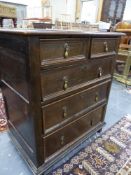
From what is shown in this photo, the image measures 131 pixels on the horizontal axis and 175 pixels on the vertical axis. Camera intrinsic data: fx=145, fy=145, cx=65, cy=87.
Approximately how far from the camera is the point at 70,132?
1188 millimetres

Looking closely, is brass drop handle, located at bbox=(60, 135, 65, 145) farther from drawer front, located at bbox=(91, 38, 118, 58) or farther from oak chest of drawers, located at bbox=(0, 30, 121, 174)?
drawer front, located at bbox=(91, 38, 118, 58)

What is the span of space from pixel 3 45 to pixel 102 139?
1253 mm

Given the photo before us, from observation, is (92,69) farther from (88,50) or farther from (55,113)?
(55,113)

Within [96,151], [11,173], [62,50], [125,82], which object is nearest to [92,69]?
[62,50]

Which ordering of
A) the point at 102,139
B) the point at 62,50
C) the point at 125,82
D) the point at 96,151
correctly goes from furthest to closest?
the point at 125,82 < the point at 102,139 < the point at 96,151 < the point at 62,50

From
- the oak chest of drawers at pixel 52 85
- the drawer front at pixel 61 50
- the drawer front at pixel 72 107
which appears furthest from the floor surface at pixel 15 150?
the drawer front at pixel 61 50

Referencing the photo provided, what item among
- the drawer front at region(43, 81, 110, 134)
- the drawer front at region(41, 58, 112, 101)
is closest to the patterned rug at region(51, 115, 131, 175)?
the drawer front at region(43, 81, 110, 134)

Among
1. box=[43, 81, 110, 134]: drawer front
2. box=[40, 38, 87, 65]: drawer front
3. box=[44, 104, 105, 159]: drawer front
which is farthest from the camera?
box=[44, 104, 105, 159]: drawer front

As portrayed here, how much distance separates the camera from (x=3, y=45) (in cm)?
91

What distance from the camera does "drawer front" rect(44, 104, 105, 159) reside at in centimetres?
105

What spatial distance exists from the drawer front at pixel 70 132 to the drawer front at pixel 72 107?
79 mm

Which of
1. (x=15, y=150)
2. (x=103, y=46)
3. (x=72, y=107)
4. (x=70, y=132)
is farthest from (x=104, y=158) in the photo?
(x=103, y=46)

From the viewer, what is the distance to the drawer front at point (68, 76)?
2.70 ft

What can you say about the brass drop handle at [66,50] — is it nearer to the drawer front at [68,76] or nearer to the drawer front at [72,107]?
the drawer front at [68,76]
